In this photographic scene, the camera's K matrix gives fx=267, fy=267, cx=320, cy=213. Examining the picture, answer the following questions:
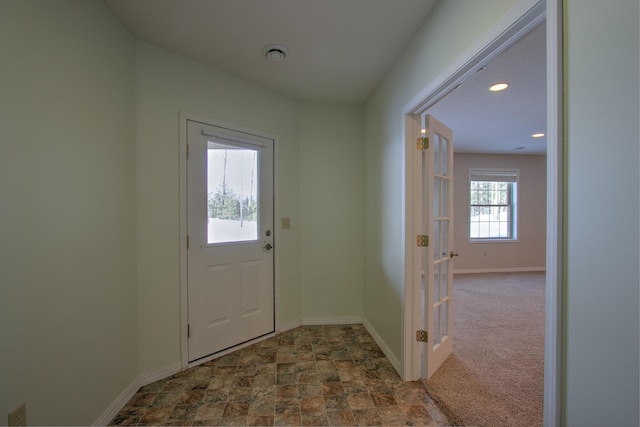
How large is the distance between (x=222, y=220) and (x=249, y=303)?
0.85m

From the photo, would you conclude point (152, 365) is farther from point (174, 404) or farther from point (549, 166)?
point (549, 166)

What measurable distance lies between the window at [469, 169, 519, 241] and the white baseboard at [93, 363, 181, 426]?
19.1 feet

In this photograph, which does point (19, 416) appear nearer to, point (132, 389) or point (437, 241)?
point (132, 389)

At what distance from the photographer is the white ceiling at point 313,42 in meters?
1.63

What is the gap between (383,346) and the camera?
245 cm

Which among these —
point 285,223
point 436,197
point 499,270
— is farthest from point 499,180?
point 285,223

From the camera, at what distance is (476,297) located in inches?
161

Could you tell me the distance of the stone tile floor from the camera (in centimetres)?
164

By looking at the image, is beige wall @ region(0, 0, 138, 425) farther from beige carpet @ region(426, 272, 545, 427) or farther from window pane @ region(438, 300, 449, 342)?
window pane @ region(438, 300, 449, 342)

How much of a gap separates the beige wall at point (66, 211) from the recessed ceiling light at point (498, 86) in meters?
3.14

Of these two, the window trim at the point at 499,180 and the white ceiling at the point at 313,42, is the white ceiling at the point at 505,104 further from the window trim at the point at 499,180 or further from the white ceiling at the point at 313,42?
the window trim at the point at 499,180

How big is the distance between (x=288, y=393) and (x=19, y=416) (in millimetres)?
1351

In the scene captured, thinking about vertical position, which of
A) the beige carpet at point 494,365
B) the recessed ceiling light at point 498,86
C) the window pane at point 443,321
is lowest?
the beige carpet at point 494,365

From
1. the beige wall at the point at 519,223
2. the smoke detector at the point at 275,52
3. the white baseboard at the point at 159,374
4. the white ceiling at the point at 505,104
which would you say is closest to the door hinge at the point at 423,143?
the white ceiling at the point at 505,104
